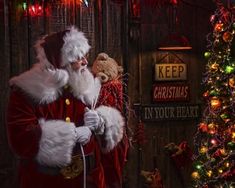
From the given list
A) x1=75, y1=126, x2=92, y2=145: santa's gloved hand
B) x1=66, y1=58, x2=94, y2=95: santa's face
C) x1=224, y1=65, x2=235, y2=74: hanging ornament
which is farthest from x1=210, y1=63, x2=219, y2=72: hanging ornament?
x1=75, y1=126, x2=92, y2=145: santa's gloved hand

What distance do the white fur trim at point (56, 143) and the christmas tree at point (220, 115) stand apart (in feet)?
4.20

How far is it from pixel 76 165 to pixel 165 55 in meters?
2.16

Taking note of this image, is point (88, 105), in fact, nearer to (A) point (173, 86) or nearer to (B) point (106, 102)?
(B) point (106, 102)

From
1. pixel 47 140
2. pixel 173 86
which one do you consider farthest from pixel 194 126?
pixel 47 140

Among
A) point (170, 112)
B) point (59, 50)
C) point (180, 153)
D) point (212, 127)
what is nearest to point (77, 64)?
point (59, 50)

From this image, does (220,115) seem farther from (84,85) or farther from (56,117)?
(56,117)

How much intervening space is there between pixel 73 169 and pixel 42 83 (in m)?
0.82

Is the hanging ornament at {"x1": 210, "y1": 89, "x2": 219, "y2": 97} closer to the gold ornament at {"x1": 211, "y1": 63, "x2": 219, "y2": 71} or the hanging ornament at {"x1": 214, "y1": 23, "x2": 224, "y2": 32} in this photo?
the gold ornament at {"x1": 211, "y1": 63, "x2": 219, "y2": 71}

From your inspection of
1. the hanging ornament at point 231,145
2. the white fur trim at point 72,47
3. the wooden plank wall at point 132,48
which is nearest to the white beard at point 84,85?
the white fur trim at point 72,47

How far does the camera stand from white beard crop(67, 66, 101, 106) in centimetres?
491

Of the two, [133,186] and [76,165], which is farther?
[133,186]

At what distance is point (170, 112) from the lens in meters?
6.55

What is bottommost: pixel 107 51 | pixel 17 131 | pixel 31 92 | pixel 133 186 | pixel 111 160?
pixel 133 186

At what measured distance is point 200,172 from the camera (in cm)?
517
